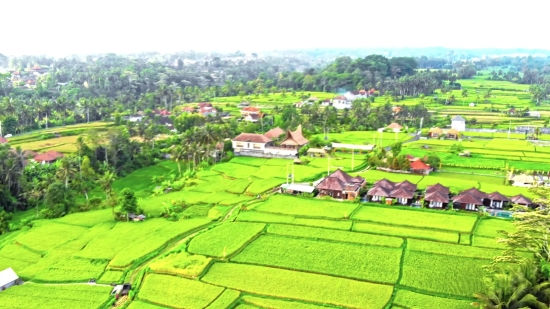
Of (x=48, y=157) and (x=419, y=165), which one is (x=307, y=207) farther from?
(x=48, y=157)

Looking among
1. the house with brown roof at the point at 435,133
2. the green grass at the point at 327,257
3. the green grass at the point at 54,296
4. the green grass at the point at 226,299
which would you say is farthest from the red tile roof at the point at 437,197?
the house with brown roof at the point at 435,133

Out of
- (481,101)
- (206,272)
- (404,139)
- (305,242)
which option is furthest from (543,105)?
(206,272)

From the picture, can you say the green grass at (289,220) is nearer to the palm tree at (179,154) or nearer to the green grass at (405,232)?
the green grass at (405,232)

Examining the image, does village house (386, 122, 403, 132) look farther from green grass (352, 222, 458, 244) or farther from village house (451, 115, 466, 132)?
green grass (352, 222, 458, 244)

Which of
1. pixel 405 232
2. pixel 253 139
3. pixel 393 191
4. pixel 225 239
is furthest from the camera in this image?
pixel 253 139

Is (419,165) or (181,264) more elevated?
(419,165)

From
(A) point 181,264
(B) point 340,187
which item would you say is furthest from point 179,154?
(A) point 181,264

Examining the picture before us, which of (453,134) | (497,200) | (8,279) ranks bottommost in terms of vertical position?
(8,279)
